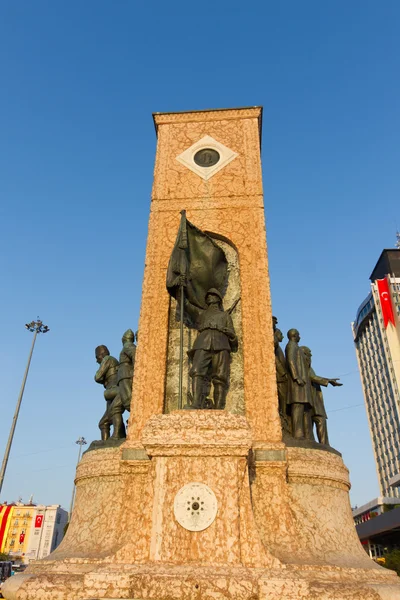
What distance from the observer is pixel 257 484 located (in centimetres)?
622

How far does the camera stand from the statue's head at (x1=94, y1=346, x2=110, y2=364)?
897cm

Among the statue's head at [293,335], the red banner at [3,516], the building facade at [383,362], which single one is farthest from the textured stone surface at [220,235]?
the building facade at [383,362]

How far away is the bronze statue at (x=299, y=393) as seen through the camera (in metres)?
7.54

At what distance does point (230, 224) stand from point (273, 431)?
13.9 feet

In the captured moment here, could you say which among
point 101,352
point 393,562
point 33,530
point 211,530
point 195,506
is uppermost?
point 33,530

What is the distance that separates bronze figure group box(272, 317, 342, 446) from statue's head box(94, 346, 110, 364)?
3312mm

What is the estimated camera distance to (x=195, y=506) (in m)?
4.75

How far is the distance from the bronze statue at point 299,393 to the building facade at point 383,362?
7080 centimetres

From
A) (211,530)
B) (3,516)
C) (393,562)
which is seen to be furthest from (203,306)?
(3,516)

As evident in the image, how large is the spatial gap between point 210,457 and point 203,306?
3329 mm

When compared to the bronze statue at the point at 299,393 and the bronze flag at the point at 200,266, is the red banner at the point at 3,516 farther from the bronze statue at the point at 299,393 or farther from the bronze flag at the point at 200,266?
the bronze statue at the point at 299,393

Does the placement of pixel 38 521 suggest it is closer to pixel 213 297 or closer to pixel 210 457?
pixel 213 297

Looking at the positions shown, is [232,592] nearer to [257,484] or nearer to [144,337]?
[257,484]

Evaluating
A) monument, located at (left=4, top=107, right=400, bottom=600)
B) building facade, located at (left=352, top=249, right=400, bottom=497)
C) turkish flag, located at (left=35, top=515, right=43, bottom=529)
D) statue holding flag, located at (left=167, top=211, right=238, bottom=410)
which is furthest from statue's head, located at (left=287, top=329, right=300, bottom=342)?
turkish flag, located at (left=35, top=515, right=43, bottom=529)
